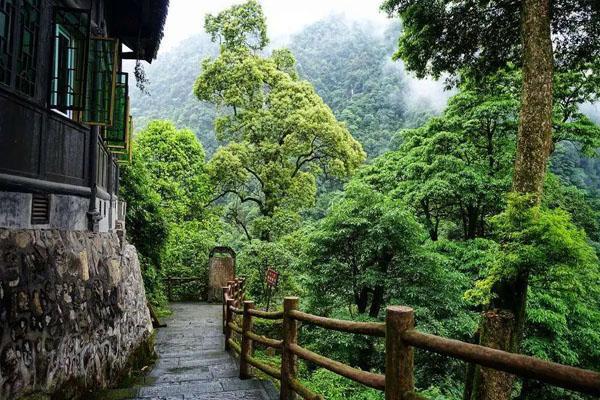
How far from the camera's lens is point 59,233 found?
4832 mm

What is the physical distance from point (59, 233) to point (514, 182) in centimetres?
686

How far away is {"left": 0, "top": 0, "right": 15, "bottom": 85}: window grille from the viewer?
409 cm

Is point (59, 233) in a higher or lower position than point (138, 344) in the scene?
higher

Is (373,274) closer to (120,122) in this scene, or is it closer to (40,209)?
(120,122)

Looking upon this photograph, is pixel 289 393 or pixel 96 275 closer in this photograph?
pixel 289 393

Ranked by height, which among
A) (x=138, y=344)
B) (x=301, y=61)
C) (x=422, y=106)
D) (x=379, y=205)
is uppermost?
Answer: (x=301, y=61)

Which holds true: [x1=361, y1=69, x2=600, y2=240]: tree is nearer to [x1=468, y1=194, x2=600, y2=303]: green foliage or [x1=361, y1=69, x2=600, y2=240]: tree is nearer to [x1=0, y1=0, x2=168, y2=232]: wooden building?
[x1=468, y1=194, x2=600, y2=303]: green foliage

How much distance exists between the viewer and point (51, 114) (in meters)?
5.02

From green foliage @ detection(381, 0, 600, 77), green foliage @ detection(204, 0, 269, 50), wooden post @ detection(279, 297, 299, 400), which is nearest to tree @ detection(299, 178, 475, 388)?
green foliage @ detection(381, 0, 600, 77)

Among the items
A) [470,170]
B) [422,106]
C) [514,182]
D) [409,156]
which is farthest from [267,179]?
[422,106]

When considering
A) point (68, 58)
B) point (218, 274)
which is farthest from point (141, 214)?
point (68, 58)

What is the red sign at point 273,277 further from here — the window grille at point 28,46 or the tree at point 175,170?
the tree at point 175,170

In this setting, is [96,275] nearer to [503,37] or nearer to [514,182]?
[514,182]

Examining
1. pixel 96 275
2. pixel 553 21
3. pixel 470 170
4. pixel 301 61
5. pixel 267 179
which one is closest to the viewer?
pixel 96 275
